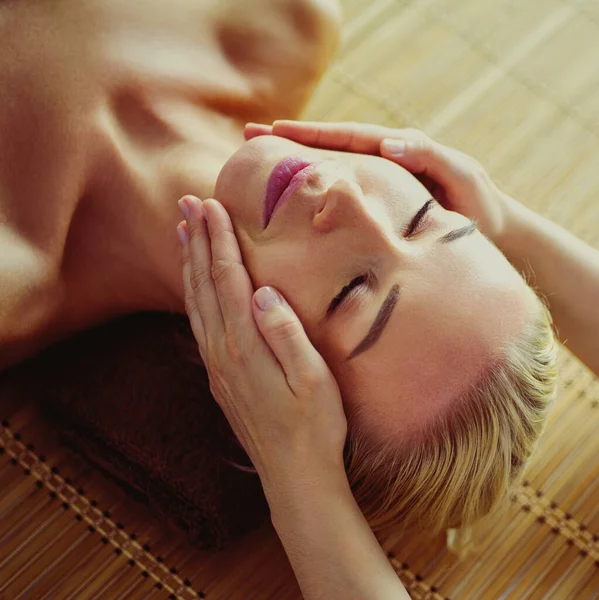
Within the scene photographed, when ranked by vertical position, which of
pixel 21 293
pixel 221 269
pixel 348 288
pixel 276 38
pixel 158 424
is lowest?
pixel 158 424

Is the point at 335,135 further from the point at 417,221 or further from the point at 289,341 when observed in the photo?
the point at 289,341

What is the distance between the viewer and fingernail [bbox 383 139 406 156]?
1.55 m

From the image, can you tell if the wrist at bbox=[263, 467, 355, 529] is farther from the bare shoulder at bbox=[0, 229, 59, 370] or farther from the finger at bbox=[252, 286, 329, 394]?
the bare shoulder at bbox=[0, 229, 59, 370]

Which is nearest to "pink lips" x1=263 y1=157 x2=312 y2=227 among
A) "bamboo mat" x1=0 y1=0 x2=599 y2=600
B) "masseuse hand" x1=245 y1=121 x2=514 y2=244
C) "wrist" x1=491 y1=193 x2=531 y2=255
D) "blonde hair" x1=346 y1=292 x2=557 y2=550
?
"masseuse hand" x1=245 y1=121 x2=514 y2=244

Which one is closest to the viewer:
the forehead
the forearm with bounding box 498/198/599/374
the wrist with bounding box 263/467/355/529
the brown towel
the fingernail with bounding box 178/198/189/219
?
the forehead

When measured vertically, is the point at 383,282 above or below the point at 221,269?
above

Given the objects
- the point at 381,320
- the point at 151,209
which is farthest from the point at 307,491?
the point at 151,209

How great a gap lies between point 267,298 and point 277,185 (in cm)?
21

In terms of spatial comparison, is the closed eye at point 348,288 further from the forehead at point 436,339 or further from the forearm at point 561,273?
the forearm at point 561,273

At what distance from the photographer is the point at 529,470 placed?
178cm

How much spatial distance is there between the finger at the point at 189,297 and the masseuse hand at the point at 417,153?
0.96 ft

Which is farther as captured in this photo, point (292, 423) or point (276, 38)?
point (276, 38)

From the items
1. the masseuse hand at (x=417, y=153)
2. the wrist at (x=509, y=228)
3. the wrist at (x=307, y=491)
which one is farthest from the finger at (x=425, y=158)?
the wrist at (x=307, y=491)

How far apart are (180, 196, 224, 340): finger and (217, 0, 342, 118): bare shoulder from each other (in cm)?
48
